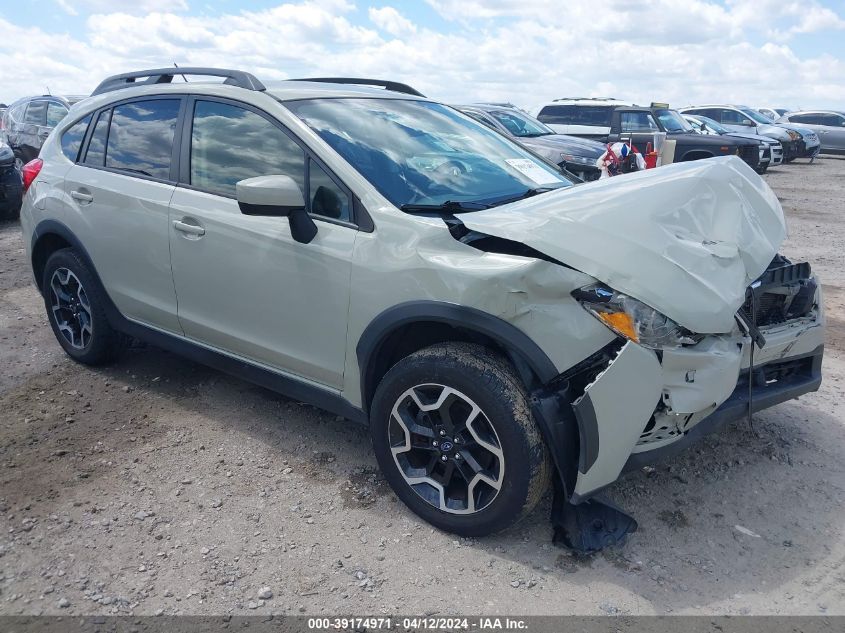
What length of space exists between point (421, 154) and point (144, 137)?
172 cm

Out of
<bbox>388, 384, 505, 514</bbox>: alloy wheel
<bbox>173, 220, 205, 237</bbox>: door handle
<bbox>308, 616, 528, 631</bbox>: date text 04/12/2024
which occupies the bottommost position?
<bbox>308, 616, 528, 631</bbox>: date text 04/12/2024

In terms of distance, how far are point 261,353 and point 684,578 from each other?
215 centimetres

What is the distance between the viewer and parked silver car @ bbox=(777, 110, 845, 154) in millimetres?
24875

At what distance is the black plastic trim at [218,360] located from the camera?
336 cm

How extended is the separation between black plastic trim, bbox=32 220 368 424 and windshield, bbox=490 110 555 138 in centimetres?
943

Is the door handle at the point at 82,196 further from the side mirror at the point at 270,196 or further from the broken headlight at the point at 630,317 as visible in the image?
the broken headlight at the point at 630,317

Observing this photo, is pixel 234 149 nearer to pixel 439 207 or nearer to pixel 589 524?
pixel 439 207

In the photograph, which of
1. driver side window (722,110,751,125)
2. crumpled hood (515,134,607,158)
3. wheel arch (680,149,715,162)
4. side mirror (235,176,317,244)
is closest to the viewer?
side mirror (235,176,317,244)

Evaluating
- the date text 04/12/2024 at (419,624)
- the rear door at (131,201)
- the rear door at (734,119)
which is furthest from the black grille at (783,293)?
the rear door at (734,119)

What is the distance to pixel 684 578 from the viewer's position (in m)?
2.74

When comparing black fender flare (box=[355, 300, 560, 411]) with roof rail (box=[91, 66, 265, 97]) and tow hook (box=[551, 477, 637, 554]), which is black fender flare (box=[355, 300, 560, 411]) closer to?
tow hook (box=[551, 477, 637, 554])

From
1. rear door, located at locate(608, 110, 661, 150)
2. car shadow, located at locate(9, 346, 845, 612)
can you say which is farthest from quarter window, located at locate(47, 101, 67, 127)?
car shadow, located at locate(9, 346, 845, 612)

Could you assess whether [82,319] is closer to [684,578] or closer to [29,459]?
[29,459]

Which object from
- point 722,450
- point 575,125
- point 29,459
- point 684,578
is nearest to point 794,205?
point 575,125
